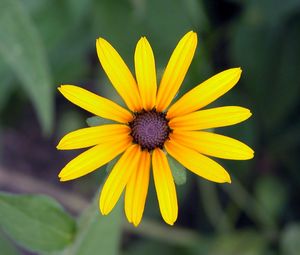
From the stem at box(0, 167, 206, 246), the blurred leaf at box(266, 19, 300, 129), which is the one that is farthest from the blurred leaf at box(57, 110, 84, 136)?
the blurred leaf at box(266, 19, 300, 129)

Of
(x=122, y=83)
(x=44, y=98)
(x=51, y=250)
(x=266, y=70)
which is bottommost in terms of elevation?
(x=51, y=250)

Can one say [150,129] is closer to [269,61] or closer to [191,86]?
[191,86]

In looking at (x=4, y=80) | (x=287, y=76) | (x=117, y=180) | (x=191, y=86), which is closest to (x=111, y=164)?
(x=117, y=180)

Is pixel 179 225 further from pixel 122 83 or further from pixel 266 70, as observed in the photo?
pixel 122 83

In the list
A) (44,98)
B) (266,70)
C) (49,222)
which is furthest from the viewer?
(266,70)

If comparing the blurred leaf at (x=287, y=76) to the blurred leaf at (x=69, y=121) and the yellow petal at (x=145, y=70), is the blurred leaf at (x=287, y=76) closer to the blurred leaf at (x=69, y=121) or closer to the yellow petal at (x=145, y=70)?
the blurred leaf at (x=69, y=121)

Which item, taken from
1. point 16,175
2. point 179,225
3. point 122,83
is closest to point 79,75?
point 16,175

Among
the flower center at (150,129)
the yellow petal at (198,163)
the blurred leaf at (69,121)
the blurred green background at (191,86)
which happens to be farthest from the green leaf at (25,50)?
the blurred leaf at (69,121)
